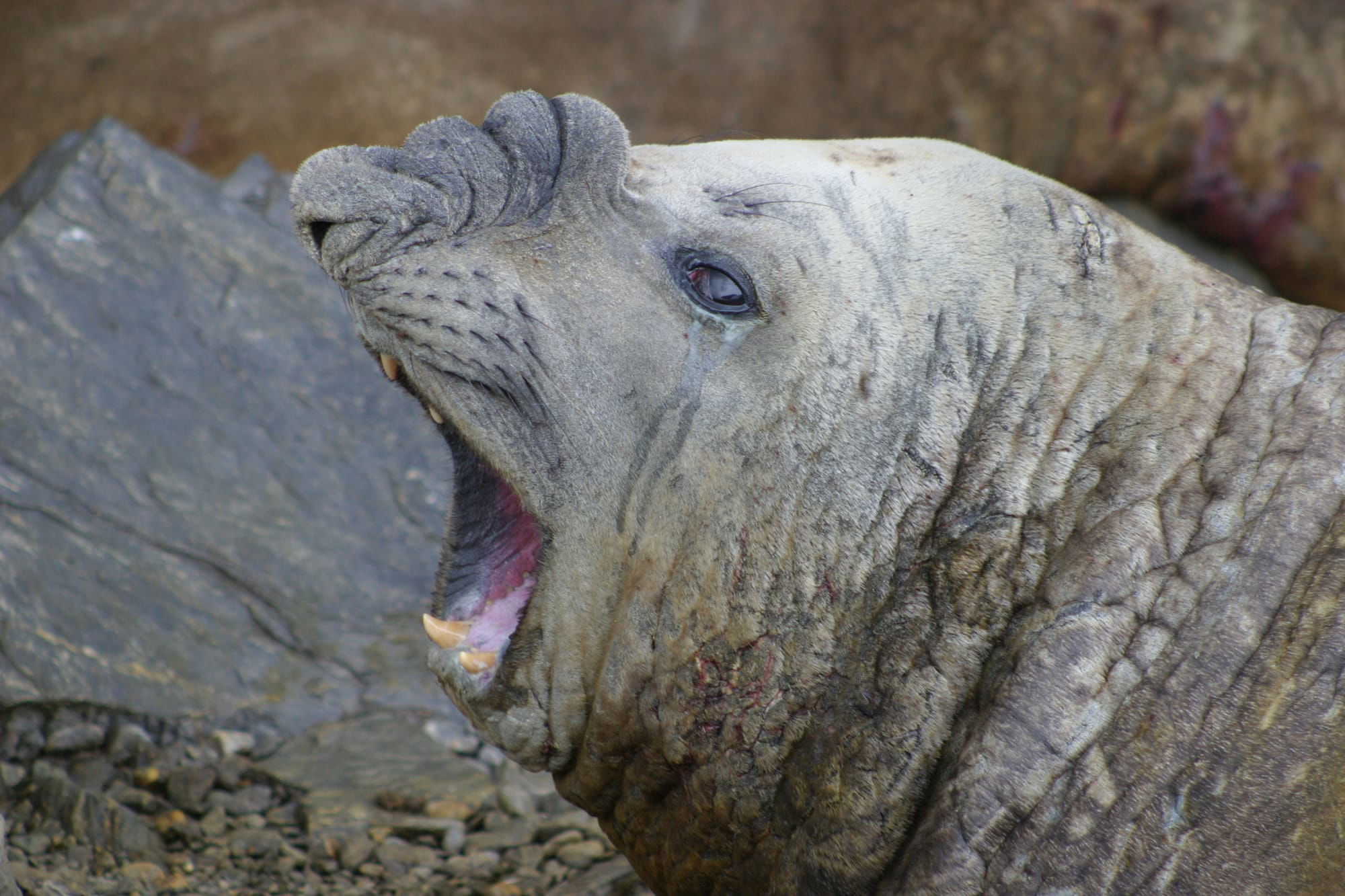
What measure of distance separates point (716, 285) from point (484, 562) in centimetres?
81

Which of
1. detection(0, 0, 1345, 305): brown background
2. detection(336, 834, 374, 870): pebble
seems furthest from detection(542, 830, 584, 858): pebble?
detection(0, 0, 1345, 305): brown background

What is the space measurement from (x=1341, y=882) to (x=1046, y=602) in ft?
2.03

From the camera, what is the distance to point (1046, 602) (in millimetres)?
2461

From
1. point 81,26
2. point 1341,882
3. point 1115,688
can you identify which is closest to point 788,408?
point 1115,688

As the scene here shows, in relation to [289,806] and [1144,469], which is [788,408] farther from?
[289,806]

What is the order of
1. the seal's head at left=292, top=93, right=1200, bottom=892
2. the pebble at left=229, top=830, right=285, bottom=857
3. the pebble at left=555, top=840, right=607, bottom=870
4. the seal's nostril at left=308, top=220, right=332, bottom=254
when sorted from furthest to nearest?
the pebble at left=555, top=840, right=607, bottom=870
the pebble at left=229, top=830, right=285, bottom=857
the seal's nostril at left=308, top=220, right=332, bottom=254
the seal's head at left=292, top=93, right=1200, bottom=892

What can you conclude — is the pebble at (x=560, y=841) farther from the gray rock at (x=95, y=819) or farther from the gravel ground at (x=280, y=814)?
the gray rock at (x=95, y=819)

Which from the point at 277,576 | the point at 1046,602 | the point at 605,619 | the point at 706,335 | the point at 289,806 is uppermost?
the point at 706,335

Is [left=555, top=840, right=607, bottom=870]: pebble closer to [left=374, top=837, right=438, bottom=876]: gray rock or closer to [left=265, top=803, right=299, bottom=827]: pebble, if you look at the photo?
[left=374, top=837, right=438, bottom=876]: gray rock

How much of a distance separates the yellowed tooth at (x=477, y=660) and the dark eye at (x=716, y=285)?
866 millimetres

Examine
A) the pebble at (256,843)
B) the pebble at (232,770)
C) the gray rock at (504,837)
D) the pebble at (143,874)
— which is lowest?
the pebble at (143,874)

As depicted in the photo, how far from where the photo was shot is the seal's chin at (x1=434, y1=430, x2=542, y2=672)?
2986 mm

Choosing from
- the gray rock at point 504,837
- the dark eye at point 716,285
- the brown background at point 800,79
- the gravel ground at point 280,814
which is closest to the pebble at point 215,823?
the gravel ground at point 280,814

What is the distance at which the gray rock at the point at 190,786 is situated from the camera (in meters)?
3.84
